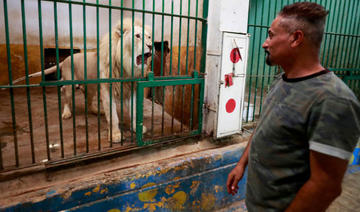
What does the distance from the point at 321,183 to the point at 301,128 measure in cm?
27

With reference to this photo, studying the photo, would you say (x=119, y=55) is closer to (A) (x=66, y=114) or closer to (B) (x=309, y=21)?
(A) (x=66, y=114)

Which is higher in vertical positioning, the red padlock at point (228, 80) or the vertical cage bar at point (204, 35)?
the vertical cage bar at point (204, 35)

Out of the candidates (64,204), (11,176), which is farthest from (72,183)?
(11,176)

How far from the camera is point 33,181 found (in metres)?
2.50

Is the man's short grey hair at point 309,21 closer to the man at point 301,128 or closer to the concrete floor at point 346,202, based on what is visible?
the man at point 301,128

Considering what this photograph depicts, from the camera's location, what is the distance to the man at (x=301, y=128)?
117 centimetres

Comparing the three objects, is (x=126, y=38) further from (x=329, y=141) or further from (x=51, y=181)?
(x=329, y=141)

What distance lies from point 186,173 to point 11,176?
184 centimetres

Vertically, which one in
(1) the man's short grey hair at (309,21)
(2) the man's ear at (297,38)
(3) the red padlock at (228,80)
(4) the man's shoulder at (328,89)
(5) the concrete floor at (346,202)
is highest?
(1) the man's short grey hair at (309,21)

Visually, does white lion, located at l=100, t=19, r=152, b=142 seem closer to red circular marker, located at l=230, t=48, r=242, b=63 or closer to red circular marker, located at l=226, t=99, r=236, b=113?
red circular marker, located at l=230, t=48, r=242, b=63

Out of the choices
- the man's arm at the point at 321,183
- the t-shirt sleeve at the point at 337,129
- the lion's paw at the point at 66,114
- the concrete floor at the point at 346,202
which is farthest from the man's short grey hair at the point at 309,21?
the lion's paw at the point at 66,114

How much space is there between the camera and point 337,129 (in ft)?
3.82

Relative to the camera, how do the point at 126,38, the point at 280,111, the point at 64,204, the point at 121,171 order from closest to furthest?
1. the point at 280,111
2. the point at 64,204
3. the point at 121,171
4. the point at 126,38

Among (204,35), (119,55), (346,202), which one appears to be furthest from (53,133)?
(346,202)
